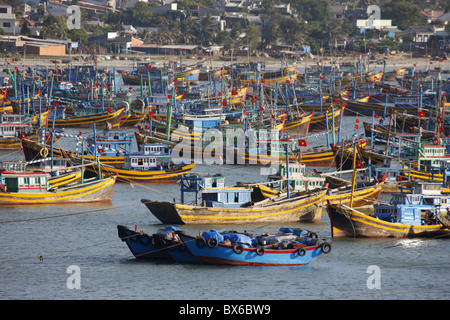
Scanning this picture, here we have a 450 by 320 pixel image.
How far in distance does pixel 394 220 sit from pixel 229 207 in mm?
8357

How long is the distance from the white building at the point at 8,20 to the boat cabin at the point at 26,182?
11991cm

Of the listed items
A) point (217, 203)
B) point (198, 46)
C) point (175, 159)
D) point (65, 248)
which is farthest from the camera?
point (198, 46)

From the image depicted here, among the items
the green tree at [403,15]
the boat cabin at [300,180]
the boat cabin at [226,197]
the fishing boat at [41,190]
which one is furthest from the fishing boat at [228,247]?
the green tree at [403,15]

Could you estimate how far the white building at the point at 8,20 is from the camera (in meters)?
167

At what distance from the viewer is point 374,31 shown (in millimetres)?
186125

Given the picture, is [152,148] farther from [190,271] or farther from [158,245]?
[190,271]

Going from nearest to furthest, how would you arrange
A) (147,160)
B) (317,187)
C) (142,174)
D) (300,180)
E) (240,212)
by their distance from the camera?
(240,212), (300,180), (317,187), (142,174), (147,160)

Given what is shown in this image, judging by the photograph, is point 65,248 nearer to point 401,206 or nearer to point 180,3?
point 401,206

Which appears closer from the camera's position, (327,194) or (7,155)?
(327,194)

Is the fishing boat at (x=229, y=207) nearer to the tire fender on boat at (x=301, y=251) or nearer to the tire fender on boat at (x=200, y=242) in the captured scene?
the tire fender on boat at (x=200, y=242)

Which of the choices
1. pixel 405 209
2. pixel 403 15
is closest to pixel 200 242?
pixel 405 209

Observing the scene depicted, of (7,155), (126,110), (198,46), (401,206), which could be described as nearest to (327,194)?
(401,206)

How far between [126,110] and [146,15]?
98.4 meters

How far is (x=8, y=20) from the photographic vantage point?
16700cm
